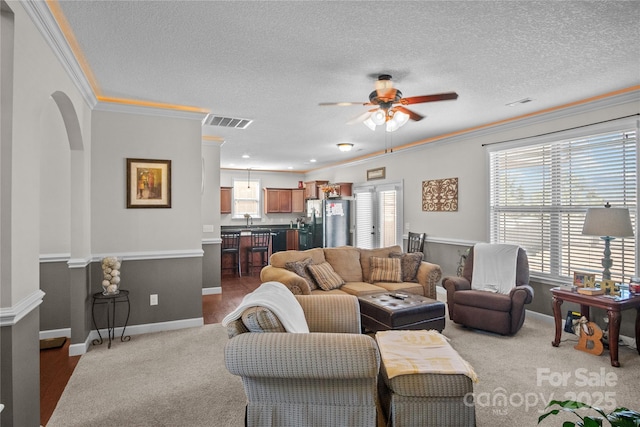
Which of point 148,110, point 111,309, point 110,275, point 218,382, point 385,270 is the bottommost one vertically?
point 218,382

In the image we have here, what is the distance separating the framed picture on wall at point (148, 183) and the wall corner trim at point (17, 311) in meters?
2.15

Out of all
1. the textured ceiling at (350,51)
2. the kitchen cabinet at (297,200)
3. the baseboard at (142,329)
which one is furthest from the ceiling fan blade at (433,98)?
the kitchen cabinet at (297,200)

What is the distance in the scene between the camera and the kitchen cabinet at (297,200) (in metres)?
10.7

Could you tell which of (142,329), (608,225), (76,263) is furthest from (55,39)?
(608,225)

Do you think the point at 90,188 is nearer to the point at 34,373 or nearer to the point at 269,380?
the point at 34,373

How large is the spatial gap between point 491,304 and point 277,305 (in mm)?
2827

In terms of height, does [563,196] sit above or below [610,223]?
above

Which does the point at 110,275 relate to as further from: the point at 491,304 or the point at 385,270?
the point at 491,304

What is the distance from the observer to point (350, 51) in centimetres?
275

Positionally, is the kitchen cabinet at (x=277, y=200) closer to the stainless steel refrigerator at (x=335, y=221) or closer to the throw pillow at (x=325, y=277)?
the stainless steel refrigerator at (x=335, y=221)

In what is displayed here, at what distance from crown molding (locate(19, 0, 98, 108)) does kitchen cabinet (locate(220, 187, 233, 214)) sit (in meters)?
6.54

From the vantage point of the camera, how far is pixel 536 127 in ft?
15.2

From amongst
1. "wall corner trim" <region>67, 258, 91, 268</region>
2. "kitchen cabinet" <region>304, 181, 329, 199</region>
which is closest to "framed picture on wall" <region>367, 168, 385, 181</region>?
"kitchen cabinet" <region>304, 181, 329, 199</region>

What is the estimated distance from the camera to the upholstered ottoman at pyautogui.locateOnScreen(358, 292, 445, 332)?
3.45 meters
